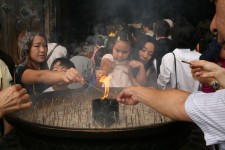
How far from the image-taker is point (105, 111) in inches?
119

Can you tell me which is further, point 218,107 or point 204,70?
point 204,70

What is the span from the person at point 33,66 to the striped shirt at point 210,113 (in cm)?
216

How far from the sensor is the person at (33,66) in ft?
13.3

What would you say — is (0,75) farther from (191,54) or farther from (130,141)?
(191,54)

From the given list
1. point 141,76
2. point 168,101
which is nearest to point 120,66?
point 141,76

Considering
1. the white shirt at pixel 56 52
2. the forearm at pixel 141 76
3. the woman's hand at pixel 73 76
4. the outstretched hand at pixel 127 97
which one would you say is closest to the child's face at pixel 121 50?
the forearm at pixel 141 76

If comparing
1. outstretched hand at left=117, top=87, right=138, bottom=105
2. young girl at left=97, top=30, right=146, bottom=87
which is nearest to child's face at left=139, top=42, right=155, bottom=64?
young girl at left=97, top=30, right=146, bottom=87

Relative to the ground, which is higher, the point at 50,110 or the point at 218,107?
the point at 218,107

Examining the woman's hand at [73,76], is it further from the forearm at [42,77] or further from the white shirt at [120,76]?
the white shirt at [120,76]

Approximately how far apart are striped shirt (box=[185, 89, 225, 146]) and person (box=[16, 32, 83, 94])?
2.16 metres

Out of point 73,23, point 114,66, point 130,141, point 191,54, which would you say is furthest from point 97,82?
point 73,23

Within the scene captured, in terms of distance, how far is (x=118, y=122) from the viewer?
324 cm

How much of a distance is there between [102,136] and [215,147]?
0.87 m

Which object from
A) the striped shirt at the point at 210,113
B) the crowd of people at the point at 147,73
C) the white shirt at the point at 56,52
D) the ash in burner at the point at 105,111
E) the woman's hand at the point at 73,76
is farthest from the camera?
the white shirt at the point at 56,52
